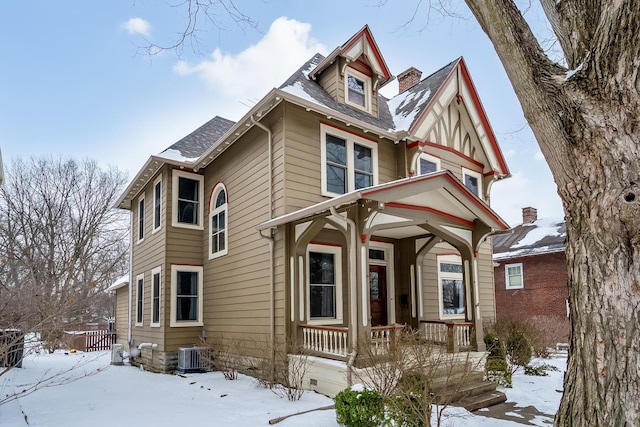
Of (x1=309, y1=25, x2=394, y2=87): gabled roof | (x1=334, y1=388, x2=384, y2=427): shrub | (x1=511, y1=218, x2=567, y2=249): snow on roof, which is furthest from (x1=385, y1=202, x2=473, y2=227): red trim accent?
(x1=511, y1=218, x2=567, y2=249): snow on roof

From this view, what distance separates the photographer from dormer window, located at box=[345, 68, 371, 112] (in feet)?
37.9

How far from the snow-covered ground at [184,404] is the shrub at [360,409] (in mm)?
354

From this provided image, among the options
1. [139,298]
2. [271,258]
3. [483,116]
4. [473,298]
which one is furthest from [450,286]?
[139,298]

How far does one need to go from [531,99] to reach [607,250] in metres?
1.33

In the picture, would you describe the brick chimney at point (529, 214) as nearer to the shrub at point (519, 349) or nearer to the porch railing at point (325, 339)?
the shrub at point (519, 349)

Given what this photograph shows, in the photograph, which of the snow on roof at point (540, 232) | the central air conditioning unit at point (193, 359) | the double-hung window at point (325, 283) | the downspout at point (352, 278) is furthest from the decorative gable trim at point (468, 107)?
the snow on roof at point (540, 232)

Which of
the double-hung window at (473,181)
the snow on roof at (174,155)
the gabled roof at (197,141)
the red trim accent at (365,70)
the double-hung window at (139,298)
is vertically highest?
the red trim accent at (365,70)

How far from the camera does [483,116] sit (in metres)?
13.3

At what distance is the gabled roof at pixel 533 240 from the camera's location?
20969 mm

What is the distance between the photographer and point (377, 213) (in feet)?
25.8

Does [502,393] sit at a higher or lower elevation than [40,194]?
lower

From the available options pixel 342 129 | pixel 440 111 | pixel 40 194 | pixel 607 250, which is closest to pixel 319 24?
pixel 342 129

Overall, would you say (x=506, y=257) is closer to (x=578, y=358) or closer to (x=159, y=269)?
(x=159, y=269)

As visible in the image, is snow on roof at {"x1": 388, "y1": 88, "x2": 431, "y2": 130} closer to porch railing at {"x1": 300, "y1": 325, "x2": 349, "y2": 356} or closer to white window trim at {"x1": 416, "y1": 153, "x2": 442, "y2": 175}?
white window trim at {"x1": 416, "y1": 153, "x2": 442, "y2": 175}
